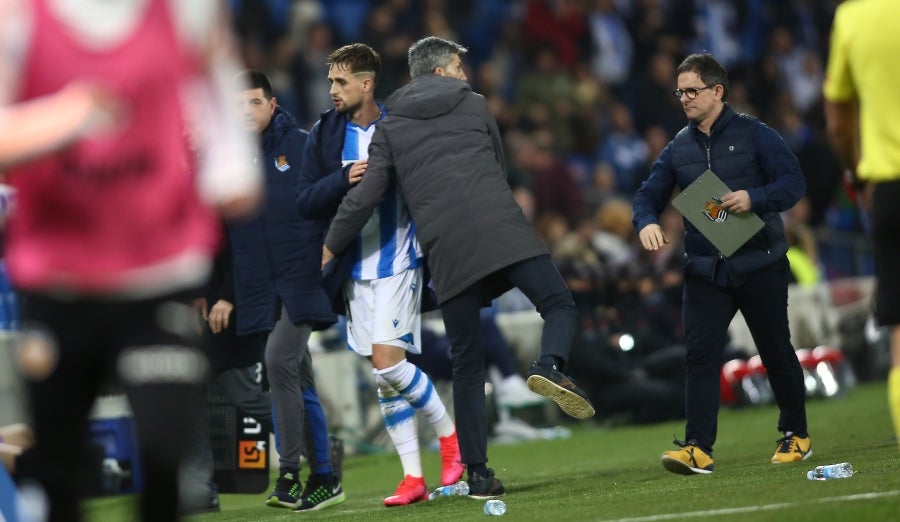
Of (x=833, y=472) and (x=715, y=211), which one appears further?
(x=715, y=211)

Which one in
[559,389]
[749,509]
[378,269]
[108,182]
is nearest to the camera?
[108,182]

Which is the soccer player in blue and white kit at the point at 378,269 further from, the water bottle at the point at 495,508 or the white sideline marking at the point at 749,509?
the white sideline marking at the point at 749,509

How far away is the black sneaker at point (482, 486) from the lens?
7.96 m

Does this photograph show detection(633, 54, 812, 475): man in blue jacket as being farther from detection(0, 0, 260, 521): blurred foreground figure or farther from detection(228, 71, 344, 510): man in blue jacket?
detection(0, 0, 260, 521): blurred foreground figure

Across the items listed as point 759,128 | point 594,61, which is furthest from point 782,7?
point 759,128

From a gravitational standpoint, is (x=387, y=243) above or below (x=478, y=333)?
above

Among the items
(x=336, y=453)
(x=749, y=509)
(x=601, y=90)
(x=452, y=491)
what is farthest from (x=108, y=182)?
(x=601, y=90)

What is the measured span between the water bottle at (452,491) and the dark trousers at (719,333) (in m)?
1.30

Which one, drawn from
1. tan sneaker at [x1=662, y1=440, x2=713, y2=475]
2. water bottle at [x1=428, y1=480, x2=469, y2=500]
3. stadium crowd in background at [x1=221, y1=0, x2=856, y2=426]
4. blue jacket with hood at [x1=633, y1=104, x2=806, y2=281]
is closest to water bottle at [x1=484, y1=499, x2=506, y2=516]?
water bottle at [x1=428, y1=480, x2=469, y2=500]

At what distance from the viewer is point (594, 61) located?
22078 millimetres

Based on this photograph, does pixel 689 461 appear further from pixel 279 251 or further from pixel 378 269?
pixel 279 251

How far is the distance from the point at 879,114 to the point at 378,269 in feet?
11.4

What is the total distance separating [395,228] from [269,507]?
1848mm

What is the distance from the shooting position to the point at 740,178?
28.6 feet
